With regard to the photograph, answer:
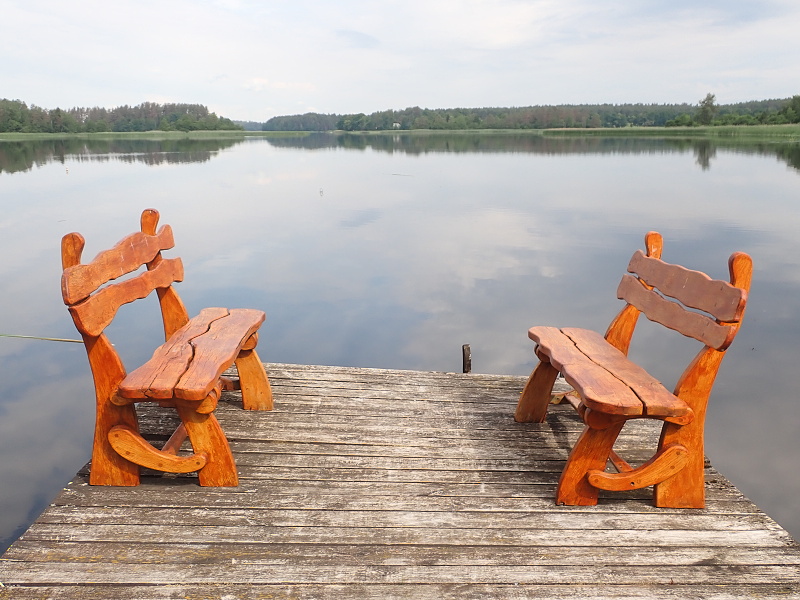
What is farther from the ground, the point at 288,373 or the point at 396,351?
the point at 288,373

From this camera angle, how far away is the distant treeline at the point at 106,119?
8875cm

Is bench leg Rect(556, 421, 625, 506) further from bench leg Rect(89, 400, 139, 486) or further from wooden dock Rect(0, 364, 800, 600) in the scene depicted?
bench leg Rect(89, 400, 139, 486)

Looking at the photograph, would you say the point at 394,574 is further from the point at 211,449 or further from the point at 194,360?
the point at 194,360

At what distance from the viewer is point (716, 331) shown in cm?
273

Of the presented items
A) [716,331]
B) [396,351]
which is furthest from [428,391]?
[396,351]

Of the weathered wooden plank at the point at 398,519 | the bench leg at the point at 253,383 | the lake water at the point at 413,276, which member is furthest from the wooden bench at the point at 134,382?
the lake water at the point at 413,276

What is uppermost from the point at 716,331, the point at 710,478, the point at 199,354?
the point at 716,331

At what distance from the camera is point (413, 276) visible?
39.9 feet

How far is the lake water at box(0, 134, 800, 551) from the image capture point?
238 inches

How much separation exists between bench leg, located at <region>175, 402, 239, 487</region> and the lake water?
2.45 metres

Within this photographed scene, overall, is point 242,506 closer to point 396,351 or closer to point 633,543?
point 633,543

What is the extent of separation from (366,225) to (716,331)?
1558 cm

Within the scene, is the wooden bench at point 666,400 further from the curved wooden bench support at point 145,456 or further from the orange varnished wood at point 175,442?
the orange varnished wood at point 175,442

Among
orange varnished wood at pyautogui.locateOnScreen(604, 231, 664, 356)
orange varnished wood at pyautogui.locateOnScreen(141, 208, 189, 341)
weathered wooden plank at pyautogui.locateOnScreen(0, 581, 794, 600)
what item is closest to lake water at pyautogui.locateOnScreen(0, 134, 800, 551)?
orange varnished wood at pyautogui.locateOnScreen(141, 208, 189, 341)
